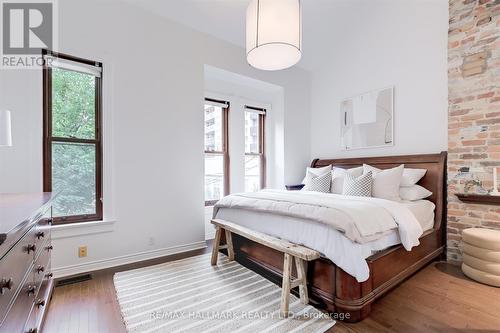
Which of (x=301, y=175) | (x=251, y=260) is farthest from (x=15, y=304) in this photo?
(x=301, y=175)

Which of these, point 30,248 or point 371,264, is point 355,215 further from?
point 30,248

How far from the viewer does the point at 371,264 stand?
1924 mm

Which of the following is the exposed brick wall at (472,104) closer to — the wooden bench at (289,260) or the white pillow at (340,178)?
the white pillow at (340,178)

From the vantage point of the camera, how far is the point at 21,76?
2369mm

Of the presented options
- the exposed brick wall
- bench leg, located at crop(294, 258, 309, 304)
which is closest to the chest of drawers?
bench leg, located at crop(294, 258, 309, 304)

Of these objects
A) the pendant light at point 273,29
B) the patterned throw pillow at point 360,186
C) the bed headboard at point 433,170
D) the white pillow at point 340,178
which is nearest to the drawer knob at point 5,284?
the pendant light at point 273,29

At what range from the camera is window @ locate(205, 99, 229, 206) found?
423 cm

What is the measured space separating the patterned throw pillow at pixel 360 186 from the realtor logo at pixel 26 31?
142 inches

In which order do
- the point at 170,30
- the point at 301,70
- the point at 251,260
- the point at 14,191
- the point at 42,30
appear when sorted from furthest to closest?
the point at 301,70
the point at 170,30
the point at 251,260
the point at 42,30
the point at 14,191

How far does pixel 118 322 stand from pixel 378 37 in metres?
4.66

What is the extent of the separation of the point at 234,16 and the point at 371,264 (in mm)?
3387

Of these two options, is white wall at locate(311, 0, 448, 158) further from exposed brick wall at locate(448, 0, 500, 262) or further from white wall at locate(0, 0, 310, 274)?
white wall at locate(0, 0, 310, 274)

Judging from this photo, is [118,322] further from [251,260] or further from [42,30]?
[42,30]

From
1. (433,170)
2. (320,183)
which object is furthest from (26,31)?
(433,170)
